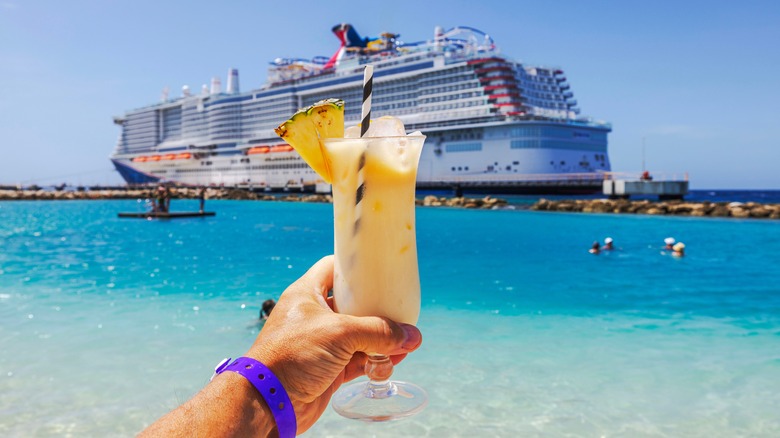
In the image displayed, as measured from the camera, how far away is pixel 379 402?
1.50 meters

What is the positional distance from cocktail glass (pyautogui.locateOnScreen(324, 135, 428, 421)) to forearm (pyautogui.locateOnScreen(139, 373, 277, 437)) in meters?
0.32

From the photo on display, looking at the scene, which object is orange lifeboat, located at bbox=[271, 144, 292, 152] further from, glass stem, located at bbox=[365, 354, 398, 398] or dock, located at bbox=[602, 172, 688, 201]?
glass stem, located at bbox=[365, 354, 398, 398]

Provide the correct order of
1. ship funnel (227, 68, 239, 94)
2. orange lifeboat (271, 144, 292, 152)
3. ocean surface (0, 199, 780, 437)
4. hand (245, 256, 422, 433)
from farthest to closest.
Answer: ship funnel (227, 68, 239, 94), orange lifeboat (271, 144, 292, 152), ocean surface (0, 199, 780, 437), hand (245, 256, 422, 433)

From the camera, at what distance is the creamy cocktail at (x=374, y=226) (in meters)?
1.47

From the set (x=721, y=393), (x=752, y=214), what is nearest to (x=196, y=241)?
(x=721, y=393)

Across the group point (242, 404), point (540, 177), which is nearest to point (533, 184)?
point (540, 177)

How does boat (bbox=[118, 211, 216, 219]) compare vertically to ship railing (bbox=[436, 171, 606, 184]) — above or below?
below

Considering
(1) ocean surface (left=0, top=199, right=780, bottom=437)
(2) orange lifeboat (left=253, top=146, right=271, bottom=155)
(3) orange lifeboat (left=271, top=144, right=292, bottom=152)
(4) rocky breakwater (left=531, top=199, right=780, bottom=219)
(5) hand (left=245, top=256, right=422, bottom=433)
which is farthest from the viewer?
(2) orange lifeboat (left=253, top=146, right=271, bottom=155)

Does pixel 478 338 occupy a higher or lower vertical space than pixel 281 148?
lower

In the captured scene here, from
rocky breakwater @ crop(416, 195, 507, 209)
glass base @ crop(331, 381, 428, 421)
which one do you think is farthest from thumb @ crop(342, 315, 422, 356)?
rocky breakwater @ crop(416, 195, 507, 209)

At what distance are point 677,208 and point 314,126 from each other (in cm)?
2786

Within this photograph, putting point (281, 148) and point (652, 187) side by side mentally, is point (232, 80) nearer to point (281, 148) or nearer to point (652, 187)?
point (281, 148)

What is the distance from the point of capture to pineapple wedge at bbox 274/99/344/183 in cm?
138

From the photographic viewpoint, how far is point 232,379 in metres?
1.21
